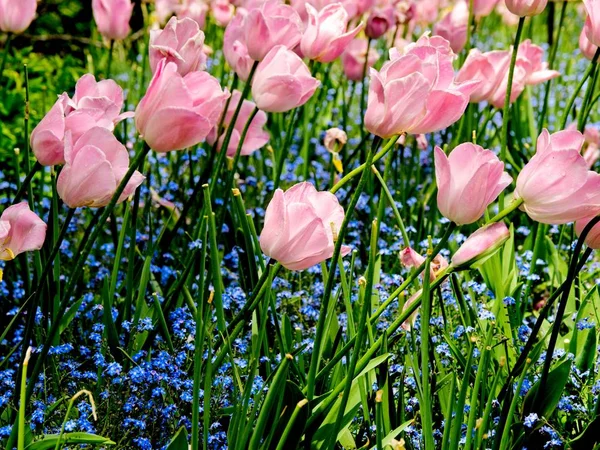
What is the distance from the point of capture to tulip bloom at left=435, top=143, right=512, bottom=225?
48.6 inches

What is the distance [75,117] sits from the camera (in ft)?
4.49

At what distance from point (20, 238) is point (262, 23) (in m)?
0.66

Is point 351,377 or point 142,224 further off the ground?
point 142,224

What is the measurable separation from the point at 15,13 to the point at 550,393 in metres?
1.44

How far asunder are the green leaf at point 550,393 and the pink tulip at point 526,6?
791mm

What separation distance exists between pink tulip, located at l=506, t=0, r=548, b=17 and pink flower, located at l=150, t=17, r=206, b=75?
2.47ft

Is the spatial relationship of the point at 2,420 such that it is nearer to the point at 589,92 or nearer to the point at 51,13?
the point at 589,92

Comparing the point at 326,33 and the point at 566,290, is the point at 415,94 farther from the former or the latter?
the point at 326,33

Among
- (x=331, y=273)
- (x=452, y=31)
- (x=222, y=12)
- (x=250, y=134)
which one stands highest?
(x=222, y=12)

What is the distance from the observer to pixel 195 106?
1.31 m

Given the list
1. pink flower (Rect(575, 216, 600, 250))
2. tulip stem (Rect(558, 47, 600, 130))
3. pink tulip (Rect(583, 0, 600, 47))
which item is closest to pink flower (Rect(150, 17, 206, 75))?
pink flower (Rect(575, 216, 600, 250))

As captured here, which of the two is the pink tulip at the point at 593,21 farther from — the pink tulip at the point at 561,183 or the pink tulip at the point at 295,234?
the pink tulip at the point at 295,234

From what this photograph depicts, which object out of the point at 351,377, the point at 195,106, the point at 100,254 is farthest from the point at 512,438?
the point at 100,254

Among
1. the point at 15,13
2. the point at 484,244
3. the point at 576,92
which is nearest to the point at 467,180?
the point at 484,244
